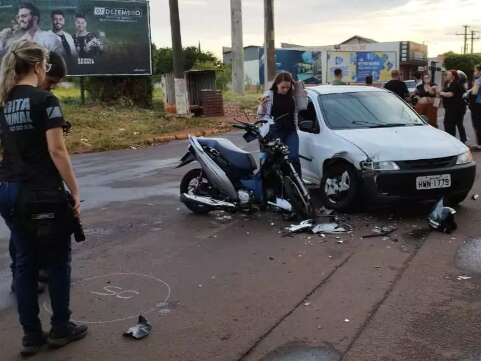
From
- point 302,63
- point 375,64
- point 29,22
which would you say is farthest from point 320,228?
point 375,64

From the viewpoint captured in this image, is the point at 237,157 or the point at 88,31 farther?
the point at 88,31

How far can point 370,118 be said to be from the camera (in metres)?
7.86

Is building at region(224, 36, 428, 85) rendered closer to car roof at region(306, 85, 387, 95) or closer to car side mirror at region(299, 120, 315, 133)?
car roof at region(306, 85, 387, 95)

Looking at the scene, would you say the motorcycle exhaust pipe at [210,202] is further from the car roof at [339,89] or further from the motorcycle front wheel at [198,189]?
the car roof at [339,89]

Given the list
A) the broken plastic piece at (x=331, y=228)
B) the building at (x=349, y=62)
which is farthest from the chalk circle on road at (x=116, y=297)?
the building at (x=349, y=62)

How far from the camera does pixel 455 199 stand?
732 cm

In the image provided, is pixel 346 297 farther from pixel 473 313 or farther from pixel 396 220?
pixel 396 220

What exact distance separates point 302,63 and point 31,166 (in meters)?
51.4

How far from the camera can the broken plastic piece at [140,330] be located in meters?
3.94

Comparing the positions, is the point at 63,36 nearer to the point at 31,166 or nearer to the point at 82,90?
the point at 82,90

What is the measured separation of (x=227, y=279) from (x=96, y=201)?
3954 millimetres

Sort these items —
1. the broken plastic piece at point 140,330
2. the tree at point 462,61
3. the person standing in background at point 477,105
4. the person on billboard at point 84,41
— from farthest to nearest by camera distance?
the tree at point 462,61 < the person on billboard at point 84,41 < the person standing in background at point 477,105 < the broken plastic piece at point 140,330

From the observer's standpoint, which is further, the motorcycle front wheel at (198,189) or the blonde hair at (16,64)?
the motorcycle front wheel at (198,189)

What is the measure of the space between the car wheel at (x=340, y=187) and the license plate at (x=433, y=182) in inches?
27.3
